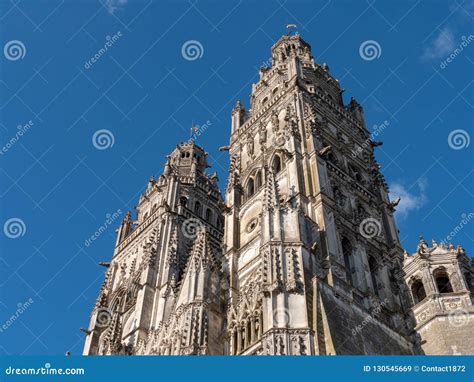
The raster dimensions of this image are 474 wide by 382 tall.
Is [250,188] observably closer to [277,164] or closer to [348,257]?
[277,164]

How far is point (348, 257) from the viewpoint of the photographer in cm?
3139

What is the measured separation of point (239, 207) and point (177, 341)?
8902mm

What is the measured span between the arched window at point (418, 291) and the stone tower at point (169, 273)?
9.48m

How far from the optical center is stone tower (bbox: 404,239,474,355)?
27.3m

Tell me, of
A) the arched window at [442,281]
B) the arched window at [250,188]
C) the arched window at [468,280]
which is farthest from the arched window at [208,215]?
the arched window at [468,280]

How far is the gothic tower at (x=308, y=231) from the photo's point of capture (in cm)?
2500

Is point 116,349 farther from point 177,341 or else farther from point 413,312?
point 413,312

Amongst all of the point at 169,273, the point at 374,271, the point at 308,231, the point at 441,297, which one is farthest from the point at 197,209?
the point at 441,297

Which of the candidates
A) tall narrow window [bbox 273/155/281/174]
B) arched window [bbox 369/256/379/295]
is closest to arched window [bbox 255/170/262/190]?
tall narrow window [bbox 273/155/281/174]

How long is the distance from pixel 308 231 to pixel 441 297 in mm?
6548

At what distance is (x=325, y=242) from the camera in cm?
2969

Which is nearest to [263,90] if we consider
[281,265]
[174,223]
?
[174,223]

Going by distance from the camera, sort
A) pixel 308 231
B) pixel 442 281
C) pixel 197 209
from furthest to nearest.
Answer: pixel 197 209 < pixel 442 281 < pixel 308 231

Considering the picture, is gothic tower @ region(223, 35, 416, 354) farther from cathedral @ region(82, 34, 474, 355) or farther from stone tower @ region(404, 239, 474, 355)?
stone tower @ region(404, 239, 474, 355)
